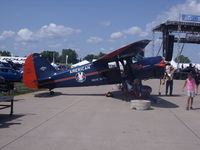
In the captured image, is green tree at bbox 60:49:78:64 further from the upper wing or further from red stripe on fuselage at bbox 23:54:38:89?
the upper wing

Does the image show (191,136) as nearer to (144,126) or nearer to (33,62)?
(144,126)

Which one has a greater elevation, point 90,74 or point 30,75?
point 90,74

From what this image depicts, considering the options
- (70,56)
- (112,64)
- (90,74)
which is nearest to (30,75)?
(90,74)

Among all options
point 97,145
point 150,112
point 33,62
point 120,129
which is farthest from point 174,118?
point 33,62

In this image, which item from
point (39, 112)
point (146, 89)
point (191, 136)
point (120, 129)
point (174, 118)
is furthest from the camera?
point (146, 89)

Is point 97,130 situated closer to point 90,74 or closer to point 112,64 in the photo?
point 90,74

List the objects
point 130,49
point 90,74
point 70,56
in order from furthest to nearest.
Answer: point 70,56
point 90,74
point 130,49

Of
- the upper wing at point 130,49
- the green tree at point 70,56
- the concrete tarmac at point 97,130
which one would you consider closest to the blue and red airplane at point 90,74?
the upper wing at point 130,49

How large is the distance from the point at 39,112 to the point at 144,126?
4158 millimetres

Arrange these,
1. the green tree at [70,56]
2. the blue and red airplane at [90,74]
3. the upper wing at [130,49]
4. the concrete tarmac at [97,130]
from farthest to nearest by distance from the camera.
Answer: the green tree at [70,56] → the blue and red airplane at [90,74] → the upper wing at [130,49] → the concrete tarmac at [97,130]

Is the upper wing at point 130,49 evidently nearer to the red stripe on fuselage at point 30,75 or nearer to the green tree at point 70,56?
the red stripe on fuselage at point 30,75

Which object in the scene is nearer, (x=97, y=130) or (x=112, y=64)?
(x=97, y=130)

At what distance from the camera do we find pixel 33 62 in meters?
15.2

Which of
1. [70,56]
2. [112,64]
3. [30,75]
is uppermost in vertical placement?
[70,56]
